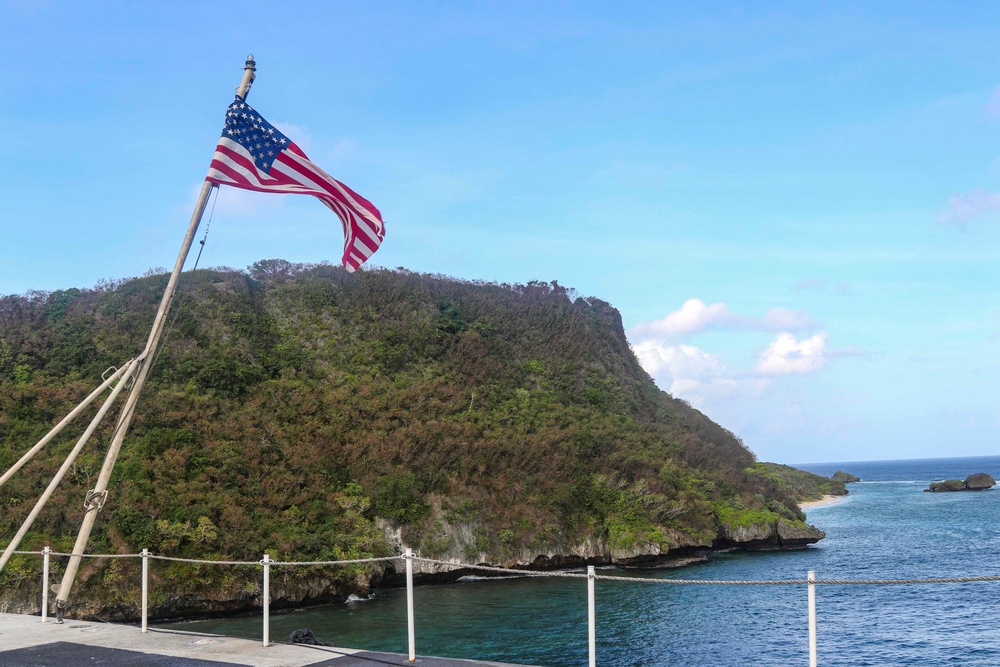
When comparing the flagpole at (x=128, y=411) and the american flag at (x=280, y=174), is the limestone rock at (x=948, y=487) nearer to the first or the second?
the american flag at (x=280, y=174)

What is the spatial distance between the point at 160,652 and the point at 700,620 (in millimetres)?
20840

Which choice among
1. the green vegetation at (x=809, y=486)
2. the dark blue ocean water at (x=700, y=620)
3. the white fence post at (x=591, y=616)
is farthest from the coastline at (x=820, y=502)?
the white fence post at (x=591, y=616)

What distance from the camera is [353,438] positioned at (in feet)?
126

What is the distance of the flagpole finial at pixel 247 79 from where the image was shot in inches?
422

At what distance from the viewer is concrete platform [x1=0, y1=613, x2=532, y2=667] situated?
323 inches

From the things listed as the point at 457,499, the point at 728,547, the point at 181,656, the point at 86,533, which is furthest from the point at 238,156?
the point at 728,547

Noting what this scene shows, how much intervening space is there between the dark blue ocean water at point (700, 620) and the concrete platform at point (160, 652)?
11.7 m

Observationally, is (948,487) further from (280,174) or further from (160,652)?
(160,652)

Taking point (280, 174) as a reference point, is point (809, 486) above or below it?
below

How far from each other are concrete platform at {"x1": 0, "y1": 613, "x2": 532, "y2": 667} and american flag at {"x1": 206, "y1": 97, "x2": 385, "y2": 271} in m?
5.28

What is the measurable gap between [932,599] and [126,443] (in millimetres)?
33290

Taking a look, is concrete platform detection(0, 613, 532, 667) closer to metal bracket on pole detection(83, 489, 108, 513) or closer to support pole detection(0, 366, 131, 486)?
metal bracket on pole detection(83, 489, 108, 513)

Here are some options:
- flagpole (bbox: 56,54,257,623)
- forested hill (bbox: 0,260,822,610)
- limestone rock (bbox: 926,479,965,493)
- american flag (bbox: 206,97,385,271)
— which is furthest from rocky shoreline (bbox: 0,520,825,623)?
limestone rock (bbox: 926,479,965,493)

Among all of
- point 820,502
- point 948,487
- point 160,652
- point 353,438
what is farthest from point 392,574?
point 948,487
